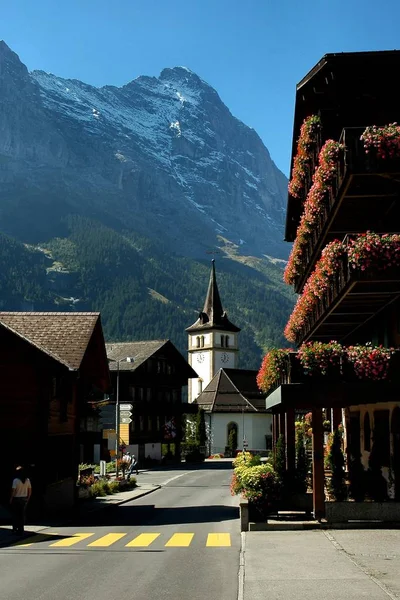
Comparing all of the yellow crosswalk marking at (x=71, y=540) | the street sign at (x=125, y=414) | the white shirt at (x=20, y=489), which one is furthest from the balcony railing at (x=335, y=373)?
the street sign at (x=125, y=414)

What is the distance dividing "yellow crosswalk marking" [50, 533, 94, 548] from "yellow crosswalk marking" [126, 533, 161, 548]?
1404 millimetres

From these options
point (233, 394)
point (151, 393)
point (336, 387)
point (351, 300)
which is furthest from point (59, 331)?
point (233, 394)

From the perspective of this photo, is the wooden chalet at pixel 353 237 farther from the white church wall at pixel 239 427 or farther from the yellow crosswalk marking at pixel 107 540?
the white church wall at pixel 239 427

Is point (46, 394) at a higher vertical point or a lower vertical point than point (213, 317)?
lower

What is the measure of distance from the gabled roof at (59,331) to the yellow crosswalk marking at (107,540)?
784cm

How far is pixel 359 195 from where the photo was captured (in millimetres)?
19781

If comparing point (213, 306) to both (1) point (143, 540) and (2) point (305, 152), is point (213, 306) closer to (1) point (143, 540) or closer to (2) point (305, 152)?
(2) point (305, 152)

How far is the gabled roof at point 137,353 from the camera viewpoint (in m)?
71.8

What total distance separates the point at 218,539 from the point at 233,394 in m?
76.4

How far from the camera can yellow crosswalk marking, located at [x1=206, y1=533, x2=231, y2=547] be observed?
18.2 meters

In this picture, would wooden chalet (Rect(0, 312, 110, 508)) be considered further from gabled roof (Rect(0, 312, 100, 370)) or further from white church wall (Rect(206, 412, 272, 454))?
white church wall (Rect(206, 412, 272, 454))

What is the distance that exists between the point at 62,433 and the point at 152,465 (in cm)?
4322

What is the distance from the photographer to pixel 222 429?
91500mm

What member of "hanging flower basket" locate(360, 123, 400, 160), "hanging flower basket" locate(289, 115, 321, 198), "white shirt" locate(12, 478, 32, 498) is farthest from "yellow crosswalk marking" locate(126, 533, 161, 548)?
"hanging flower basket" locate(289, 115, 321, 198)
